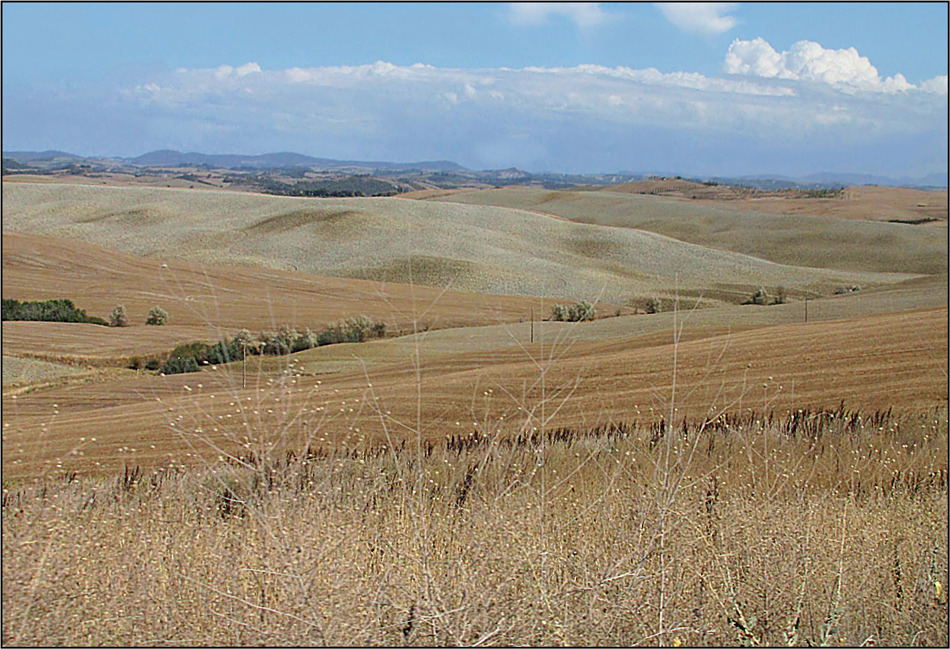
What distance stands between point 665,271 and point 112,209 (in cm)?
5504

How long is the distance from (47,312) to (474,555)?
61.0 feet

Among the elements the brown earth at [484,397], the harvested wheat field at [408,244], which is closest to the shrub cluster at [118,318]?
the brown earth at [484,397]

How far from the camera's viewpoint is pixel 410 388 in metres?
5.38

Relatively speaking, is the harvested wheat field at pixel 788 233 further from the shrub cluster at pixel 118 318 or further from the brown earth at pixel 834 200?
the shrub cluster at pixel 118 318

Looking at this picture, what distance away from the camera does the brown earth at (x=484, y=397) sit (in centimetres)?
430

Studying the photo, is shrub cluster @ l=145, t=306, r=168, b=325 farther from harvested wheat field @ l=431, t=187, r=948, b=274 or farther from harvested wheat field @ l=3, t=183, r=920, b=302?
harvested wheat field @ l=431, t=187, r=948, b=274

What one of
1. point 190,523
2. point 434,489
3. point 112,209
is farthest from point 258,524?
point 112,209

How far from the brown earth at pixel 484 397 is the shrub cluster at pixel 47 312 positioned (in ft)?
41.3

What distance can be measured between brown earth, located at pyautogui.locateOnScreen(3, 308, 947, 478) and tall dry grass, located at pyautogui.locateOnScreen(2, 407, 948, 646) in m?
0.32

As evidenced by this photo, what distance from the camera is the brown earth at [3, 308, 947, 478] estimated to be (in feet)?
14.1

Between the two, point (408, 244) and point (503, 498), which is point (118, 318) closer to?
point (503, 498)

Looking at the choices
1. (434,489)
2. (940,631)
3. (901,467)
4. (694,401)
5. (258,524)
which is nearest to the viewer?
(940,631)

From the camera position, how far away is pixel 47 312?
1878 centimetres

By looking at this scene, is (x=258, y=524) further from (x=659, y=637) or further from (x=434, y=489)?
(x=659, y=637)
